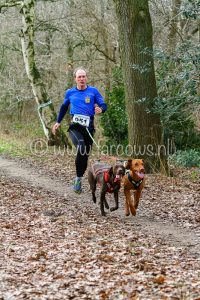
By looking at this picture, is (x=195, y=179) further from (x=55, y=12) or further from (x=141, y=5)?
(x=55, y=12)

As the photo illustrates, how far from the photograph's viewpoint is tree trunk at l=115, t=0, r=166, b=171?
1373 cm

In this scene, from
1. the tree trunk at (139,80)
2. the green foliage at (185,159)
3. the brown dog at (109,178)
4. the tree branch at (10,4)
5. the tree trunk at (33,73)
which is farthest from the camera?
the tree branch at (10,4)

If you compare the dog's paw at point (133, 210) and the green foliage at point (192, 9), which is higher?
the green foliage at point (192, 9)

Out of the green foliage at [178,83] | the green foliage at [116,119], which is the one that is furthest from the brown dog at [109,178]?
the green foliage at [116,119]

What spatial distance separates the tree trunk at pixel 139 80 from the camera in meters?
13.7

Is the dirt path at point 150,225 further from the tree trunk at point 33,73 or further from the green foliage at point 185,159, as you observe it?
the tree trunk at point 33,73

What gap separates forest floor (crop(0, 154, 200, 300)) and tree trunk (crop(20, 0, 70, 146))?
29.6 ft

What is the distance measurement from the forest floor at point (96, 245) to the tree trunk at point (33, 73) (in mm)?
9011

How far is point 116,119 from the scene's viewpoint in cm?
2103

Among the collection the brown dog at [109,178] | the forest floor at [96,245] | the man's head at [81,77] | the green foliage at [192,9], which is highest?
the green foliage at [192,9]

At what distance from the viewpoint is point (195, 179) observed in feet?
46.5

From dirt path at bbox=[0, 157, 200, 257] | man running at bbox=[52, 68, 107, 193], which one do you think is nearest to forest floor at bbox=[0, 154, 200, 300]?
dirt path at bbox=[0, 157, 200, 257]

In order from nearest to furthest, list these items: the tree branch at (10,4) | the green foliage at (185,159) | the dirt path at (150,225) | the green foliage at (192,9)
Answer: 1. the dirt path at (150,225)
2. the green foliage at (192,9)
3. the green foliage at (185,159)
4. the tree branch at (10,4)

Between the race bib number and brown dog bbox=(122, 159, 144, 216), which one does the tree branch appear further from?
brown dog bbox=(122, 159, 144, 216)
